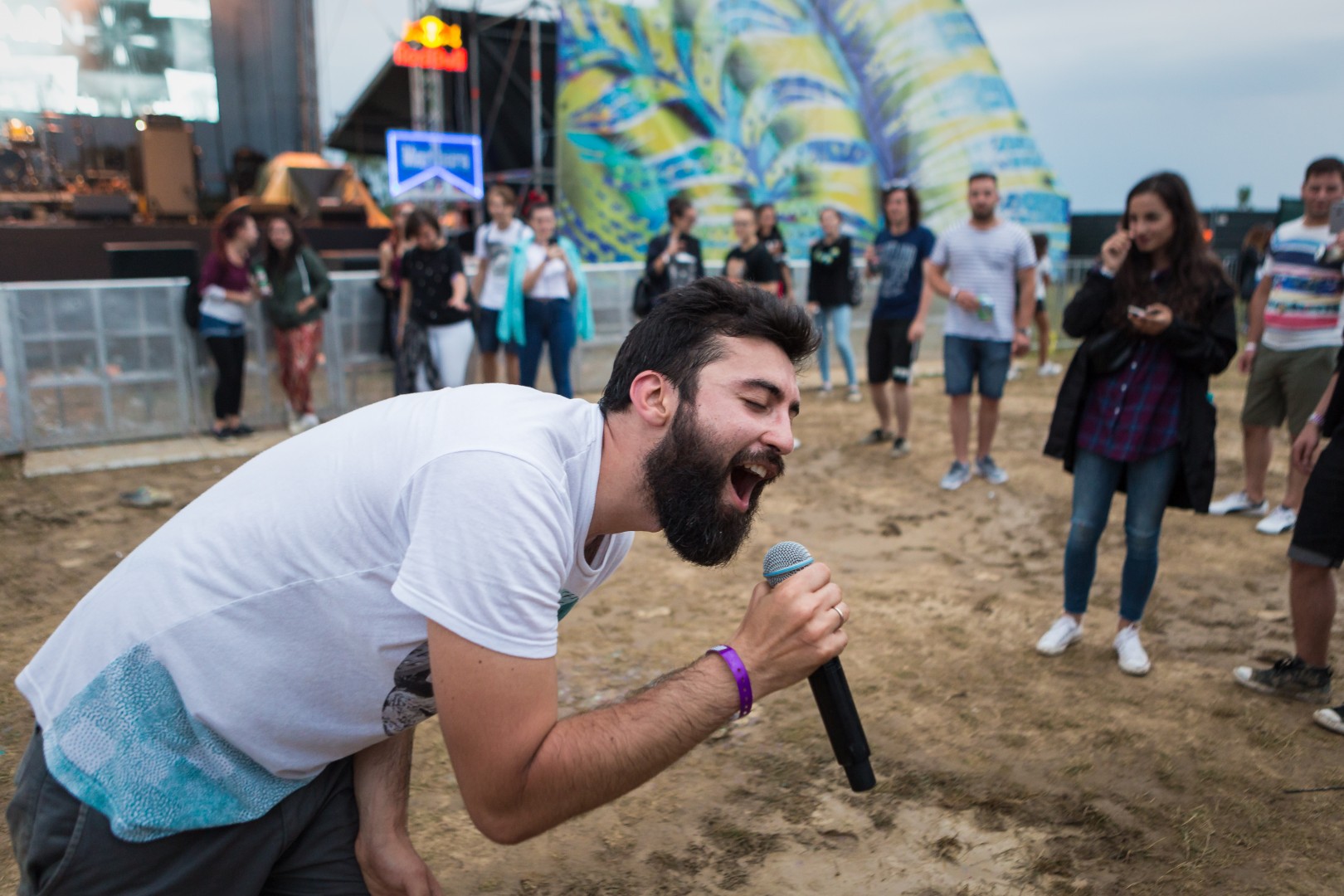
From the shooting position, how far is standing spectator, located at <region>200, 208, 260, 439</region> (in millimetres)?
7336

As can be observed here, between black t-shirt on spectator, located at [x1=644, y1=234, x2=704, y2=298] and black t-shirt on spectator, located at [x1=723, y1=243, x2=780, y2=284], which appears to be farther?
black t-shirt on spectator, located at [x1=644, y1=234, x2=704, y2=298]

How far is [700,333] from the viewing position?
5.05 feet

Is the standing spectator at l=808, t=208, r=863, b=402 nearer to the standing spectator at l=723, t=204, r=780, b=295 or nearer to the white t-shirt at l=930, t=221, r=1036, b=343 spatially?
the standing spectator at l=723, t=204, r=780, b=295

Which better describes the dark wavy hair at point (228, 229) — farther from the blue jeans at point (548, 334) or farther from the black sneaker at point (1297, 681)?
the black sneaker at point (1297, 681)

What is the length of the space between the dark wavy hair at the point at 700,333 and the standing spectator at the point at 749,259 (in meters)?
5.75

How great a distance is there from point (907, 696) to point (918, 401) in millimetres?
6568

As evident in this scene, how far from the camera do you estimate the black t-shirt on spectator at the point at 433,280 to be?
7496 millimetres

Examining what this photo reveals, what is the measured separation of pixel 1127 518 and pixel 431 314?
5602mm

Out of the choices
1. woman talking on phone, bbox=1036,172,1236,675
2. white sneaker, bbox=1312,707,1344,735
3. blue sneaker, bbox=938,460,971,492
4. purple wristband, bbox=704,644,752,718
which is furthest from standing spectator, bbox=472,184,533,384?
purple wristband, bbox=704,644,752,718

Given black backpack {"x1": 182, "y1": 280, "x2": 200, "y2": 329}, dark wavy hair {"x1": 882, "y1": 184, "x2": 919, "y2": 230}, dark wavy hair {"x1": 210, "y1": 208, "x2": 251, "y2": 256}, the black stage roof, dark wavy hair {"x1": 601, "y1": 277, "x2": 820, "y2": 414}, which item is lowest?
black backpack {"x1": 182, "y1": 280, "x2": 200, "y2": 329}

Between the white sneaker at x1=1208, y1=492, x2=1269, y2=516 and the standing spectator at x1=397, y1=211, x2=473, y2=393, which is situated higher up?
the standing spectator at x1=397, y1=211, x2=473, y2=393

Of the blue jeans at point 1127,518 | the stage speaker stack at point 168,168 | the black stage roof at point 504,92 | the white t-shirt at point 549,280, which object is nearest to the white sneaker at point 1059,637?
the blue jeans at point 1127,518

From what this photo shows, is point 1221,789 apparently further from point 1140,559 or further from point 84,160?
point 84,160

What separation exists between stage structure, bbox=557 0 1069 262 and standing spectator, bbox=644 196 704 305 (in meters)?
5.41
